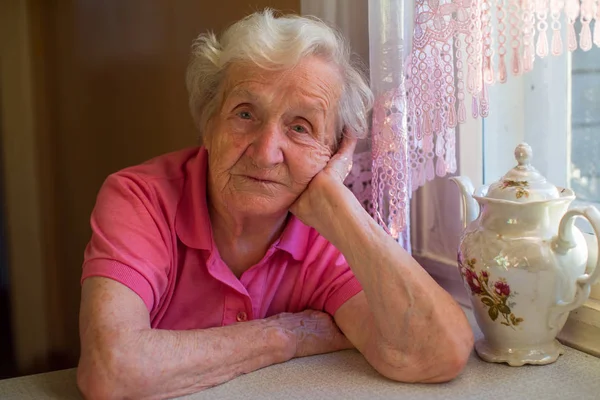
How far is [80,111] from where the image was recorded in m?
2.10

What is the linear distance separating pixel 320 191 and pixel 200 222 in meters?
0.25

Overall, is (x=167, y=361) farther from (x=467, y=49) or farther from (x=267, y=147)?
(x=467, y=49)

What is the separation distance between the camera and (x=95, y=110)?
2113 millimetres

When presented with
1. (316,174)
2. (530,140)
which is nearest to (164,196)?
(316,174)

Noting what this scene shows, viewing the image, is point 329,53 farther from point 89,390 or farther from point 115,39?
point 115,39

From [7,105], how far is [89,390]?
1.45 meters

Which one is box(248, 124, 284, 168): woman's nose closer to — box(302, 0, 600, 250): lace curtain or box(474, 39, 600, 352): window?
box(302, 0, 600, 250): lace curtain

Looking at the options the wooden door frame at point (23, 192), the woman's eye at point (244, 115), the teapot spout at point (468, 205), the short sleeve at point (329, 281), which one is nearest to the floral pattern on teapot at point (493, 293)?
the teapot spout at point (468, 205)

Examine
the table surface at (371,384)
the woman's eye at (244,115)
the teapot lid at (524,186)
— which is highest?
the woman's eye at (244,115)

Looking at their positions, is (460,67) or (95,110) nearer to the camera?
(460,67)

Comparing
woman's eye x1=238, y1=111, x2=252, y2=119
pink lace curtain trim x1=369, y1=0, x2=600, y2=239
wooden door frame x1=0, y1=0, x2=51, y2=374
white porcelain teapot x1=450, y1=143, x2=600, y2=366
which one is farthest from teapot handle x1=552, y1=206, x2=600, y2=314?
wooden door frame x1=0, y1=0, x2=51, y2=374

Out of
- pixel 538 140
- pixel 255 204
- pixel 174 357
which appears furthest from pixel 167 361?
pixel 538 140

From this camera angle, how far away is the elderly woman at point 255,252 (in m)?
1.03

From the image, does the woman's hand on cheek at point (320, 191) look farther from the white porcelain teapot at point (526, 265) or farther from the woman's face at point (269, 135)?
the white porcelain teapot at point (526, 265)
